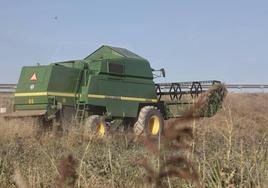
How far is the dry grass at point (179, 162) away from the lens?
246 cm

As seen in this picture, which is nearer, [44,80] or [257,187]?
[257,187]

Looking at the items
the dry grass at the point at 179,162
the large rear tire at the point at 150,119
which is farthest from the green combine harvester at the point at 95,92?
the dry grass at the point at 179,162

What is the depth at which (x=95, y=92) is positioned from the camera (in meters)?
16.9

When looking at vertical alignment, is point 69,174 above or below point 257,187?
above

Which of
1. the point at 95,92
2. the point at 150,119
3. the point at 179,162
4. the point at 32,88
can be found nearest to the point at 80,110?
the point at 95,92

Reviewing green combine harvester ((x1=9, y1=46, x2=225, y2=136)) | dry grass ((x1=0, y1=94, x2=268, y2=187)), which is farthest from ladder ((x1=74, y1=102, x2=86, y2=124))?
dry grass ((x1=0, y1=94, x2=268, y2=187))

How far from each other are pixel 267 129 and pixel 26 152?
4.52 meters

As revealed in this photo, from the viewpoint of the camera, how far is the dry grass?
2.46 m

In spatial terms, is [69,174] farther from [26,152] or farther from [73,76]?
[73,76]

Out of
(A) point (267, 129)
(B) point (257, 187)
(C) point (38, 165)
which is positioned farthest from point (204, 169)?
(C) point (38, 165)

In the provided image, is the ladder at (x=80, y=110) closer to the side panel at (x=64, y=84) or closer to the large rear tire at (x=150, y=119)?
the side panel at (x=64, y=84)

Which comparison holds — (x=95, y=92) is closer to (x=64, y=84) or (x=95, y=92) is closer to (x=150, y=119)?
(x=64, y=84)

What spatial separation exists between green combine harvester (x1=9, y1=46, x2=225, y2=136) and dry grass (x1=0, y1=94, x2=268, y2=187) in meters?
5.43

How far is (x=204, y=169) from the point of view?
4012 mm
